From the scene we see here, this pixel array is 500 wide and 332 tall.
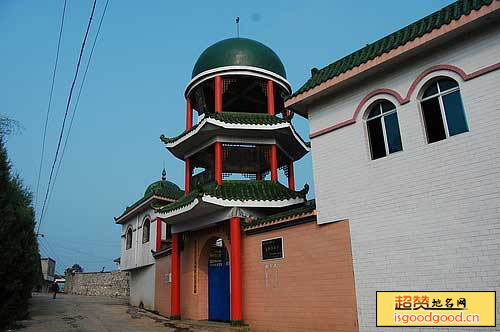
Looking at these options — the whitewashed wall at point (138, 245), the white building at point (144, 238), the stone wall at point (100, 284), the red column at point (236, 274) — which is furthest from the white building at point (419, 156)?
the stone wall at point (100, 284)

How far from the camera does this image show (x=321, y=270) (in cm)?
921

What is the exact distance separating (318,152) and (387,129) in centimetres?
178

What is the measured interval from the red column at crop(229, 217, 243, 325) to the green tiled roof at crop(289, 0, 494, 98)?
4.31m

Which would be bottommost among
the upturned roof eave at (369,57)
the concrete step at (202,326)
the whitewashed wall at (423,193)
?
the concrete step at (202,326)

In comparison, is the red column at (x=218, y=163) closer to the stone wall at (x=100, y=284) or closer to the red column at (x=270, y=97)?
the red column at (x=270, y=97)

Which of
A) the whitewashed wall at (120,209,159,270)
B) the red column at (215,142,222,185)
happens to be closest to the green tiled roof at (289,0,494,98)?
the red column at (215,142,222,185)

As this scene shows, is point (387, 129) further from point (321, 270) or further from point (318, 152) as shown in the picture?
point (321, 270)

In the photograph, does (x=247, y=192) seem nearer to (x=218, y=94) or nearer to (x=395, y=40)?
(x=218, y=94)

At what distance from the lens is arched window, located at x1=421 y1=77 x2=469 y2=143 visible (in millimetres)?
7418

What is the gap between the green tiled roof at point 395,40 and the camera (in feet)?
23.8

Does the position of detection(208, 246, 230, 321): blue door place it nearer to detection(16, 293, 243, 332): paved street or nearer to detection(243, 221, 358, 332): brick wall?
detection(16, 293, 243, 332): paved street

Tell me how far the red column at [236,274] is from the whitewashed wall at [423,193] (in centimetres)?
316

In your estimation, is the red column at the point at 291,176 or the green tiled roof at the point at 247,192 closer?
the green tiled roof at the point at 247,192

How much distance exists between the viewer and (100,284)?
111 feet
